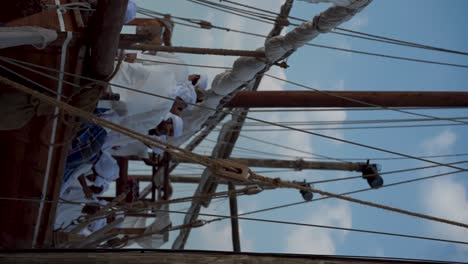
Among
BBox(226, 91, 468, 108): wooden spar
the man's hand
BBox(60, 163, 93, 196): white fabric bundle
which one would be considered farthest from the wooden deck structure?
BBox(226, 91, 468, 108): wooden spar

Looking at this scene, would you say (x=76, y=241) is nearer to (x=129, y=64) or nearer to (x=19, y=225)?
(x=19, y=225)

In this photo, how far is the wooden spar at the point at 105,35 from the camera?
4363 mm

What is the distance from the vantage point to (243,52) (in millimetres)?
6008

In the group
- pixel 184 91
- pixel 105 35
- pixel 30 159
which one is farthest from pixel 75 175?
pixel 105 35

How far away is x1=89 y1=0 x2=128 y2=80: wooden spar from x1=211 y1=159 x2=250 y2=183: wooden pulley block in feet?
5.43

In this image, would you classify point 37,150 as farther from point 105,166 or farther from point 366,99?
point 366,99

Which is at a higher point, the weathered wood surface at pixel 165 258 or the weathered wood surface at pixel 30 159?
the weathered wood surface at pixel 30 159

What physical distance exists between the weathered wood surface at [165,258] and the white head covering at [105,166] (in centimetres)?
339

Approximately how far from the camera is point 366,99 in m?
7.10

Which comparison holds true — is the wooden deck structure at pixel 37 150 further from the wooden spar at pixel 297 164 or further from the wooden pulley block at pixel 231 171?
the wooden spar at pixel 297 164

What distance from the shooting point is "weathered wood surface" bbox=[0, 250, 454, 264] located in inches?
104

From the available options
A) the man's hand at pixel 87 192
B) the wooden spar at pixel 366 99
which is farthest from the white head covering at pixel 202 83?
the man's hand at pixel 87 192

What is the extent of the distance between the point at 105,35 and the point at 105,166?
1.98 m

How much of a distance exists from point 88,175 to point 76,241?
3.29ft
